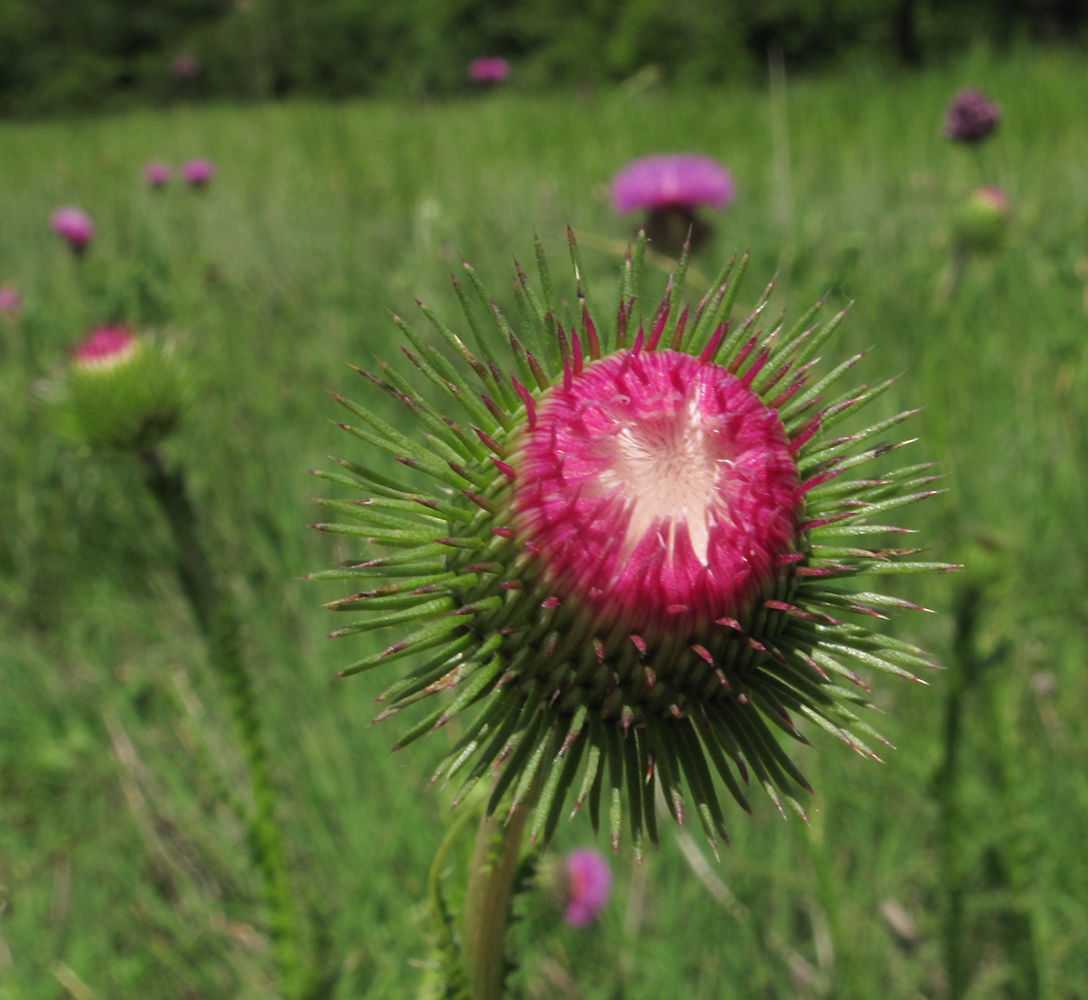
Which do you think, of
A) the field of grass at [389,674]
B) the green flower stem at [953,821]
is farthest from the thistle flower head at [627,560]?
the green flower stem at [953,821]

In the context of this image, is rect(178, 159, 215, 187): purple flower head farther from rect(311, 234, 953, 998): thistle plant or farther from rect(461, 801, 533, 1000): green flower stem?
rect(461, 801, 533, 1000): green flower stem

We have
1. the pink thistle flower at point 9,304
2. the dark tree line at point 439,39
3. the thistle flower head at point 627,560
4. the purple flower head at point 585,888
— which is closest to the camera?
the thistle flower head at point 627,560

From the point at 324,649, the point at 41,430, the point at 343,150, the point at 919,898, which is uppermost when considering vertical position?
the point at 343,150

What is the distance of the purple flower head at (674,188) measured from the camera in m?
3.46

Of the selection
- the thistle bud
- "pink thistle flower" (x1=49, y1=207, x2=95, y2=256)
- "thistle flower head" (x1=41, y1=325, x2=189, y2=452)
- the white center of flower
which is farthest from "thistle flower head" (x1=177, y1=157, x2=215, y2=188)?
the white center of flower

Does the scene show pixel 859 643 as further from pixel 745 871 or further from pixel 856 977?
pixel 745 871

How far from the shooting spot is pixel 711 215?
4.19 m

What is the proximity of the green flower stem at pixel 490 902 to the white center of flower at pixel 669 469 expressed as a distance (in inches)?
12.4

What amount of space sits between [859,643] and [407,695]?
1.41 feet

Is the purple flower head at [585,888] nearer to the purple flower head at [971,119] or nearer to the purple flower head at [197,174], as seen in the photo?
the purple flower head at [971,119]

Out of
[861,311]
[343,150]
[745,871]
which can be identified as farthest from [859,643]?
[343,150]

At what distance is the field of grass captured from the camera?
1766 millimetres

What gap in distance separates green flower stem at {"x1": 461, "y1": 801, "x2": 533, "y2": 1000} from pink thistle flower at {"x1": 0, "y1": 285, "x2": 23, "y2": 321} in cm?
358

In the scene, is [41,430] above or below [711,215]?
below
